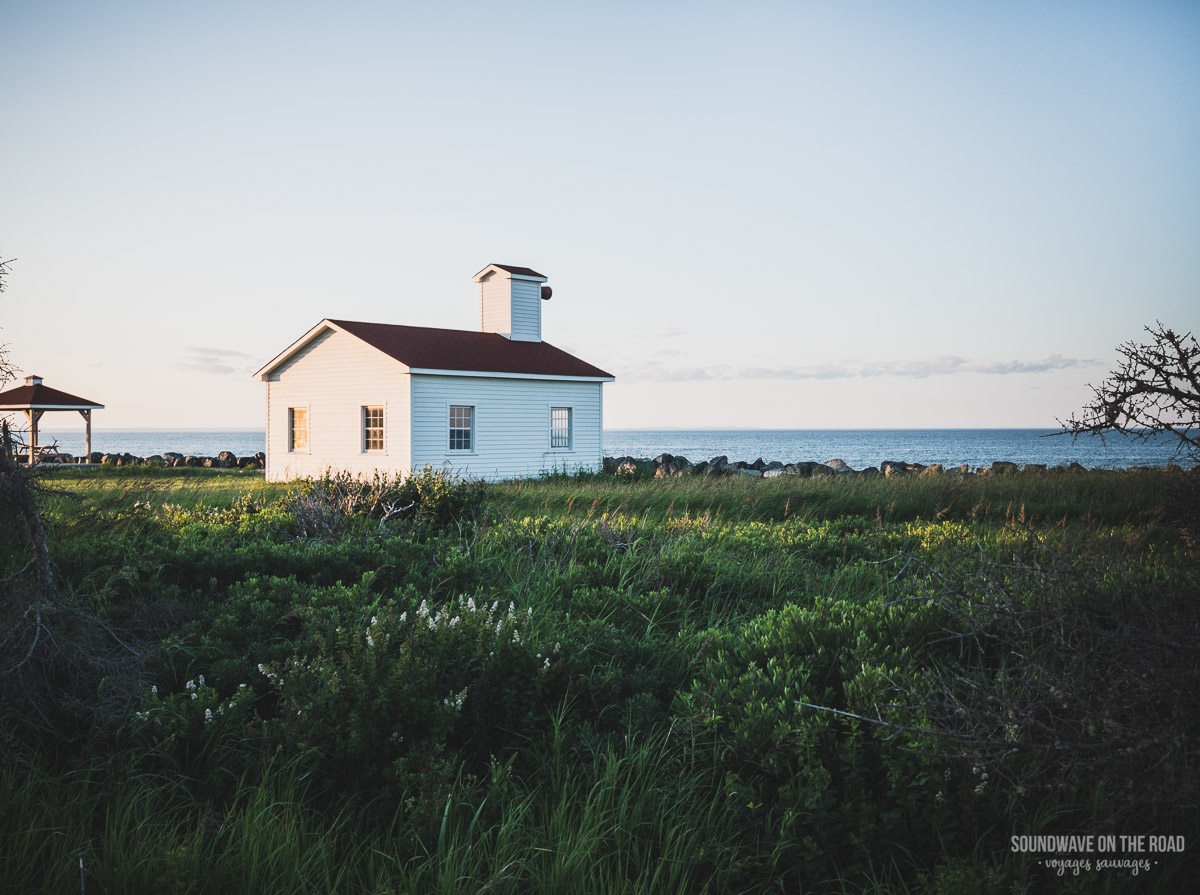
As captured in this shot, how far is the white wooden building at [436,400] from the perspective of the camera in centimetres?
2195

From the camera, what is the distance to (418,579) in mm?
6363

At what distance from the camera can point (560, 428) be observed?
2541 centimetres

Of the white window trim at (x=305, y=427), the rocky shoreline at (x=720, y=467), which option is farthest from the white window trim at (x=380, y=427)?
the rocky shoreline at (x=720, y=467)

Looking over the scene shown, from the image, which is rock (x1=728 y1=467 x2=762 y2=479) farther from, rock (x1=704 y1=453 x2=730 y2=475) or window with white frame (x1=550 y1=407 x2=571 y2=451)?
window with white frame (x1=550 y1=407 x2=571 y2=451)

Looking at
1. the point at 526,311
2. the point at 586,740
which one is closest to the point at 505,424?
the point at 526,311

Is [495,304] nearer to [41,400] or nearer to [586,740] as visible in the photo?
[41,400]

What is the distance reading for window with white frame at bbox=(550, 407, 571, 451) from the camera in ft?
82.5

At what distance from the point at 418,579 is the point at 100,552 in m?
2.60

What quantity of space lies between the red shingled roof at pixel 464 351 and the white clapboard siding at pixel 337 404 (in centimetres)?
56

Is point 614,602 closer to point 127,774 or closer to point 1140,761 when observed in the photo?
point 127,774

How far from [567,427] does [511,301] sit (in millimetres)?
4905

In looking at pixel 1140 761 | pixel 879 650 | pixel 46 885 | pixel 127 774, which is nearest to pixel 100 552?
pixel 127 774

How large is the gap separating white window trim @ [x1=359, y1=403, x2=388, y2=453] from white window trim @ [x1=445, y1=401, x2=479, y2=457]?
1.71 meters

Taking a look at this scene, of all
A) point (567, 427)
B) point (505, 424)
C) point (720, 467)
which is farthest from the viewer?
point (720, 467)
